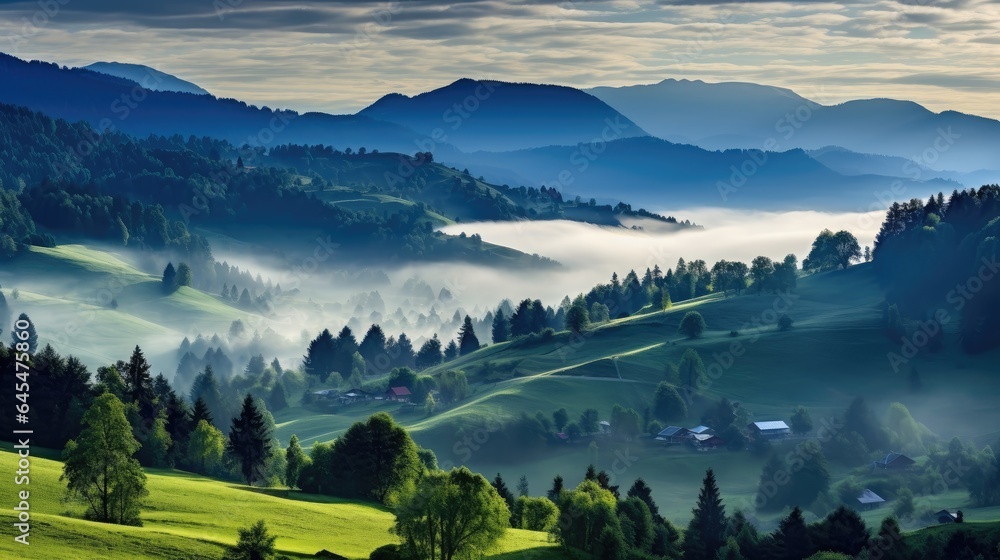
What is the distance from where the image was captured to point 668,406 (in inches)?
7239

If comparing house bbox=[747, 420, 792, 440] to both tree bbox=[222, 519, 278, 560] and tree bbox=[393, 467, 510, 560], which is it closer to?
tree bbox=[393, 467, 510, 560]

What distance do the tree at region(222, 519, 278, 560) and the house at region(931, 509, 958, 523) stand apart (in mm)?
81585

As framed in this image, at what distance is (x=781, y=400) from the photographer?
191000mm

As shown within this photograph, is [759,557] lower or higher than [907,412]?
lower

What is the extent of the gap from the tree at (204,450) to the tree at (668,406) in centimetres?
8858

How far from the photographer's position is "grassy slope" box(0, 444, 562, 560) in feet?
216

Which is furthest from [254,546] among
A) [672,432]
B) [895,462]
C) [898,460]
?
[672,432]

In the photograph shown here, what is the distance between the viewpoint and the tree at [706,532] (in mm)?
108438

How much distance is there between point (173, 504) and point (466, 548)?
2033cm

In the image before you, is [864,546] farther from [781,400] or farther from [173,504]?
[781,400]

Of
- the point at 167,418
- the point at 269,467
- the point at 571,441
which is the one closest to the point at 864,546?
the point at 269,467

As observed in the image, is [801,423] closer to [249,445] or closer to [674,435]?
[674,435]

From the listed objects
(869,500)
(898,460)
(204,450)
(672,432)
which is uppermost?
(672,432)

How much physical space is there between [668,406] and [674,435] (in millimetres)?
11677
